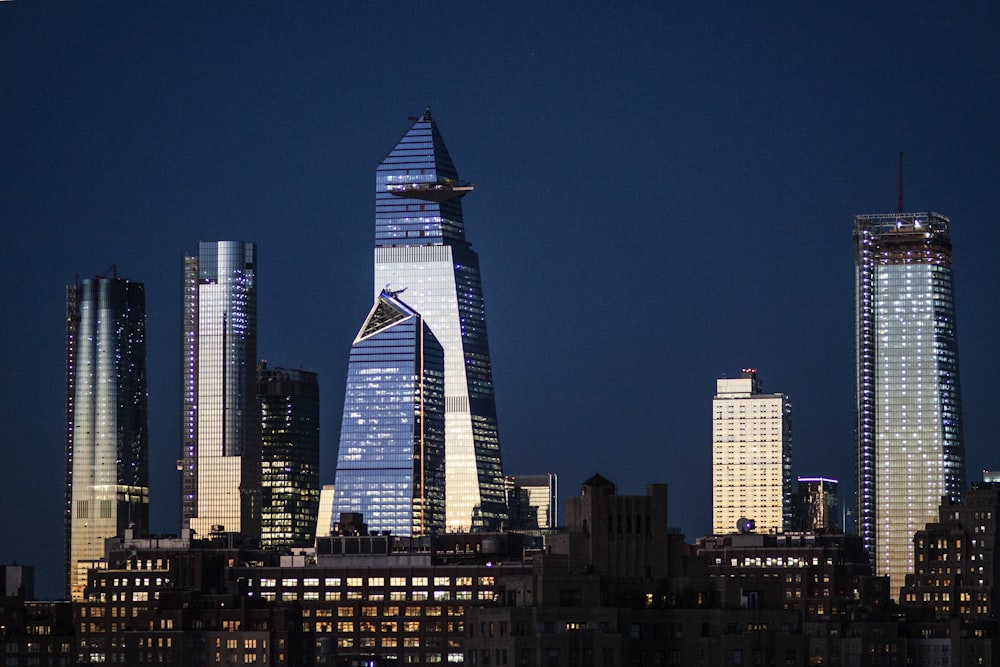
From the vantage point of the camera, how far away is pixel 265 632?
534ft

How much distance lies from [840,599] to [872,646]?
116ft

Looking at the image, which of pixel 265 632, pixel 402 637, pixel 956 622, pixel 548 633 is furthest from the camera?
pixel 402 637

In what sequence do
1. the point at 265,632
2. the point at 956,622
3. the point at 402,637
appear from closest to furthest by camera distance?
the point at 265,632, the point at 956,622, the point at 402,637

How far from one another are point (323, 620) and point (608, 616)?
303ft

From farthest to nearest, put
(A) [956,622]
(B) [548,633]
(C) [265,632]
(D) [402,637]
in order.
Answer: (D) [402,637] < (A) [956,622] < (C) [265,632] < (B) [548,633]

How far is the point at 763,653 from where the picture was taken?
103250 mm

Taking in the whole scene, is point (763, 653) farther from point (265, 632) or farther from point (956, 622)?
point (956, 622)

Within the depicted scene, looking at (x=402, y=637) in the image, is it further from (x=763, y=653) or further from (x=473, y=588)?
(x=763, y=653)

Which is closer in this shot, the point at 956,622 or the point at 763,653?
the point at 763,653

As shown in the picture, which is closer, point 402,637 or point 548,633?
point 548,633

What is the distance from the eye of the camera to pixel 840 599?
199 meters

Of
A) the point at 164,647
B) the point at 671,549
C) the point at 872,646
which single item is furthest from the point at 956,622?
the point at 671,549

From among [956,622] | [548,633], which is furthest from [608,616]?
[956,622]

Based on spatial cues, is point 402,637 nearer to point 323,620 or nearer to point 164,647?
point 323,620
